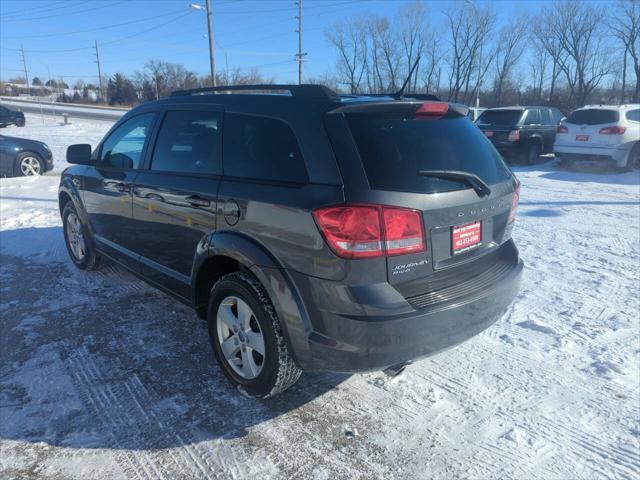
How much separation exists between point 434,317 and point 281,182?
3.54 feet

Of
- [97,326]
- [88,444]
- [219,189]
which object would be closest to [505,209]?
[219,189]

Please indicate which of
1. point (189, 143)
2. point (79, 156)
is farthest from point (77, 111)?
point (189, 143)

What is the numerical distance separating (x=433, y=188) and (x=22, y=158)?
38.1ft

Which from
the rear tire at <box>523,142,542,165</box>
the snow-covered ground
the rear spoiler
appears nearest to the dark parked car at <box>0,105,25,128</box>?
the rear tire at <box>523,142,542,165</box>

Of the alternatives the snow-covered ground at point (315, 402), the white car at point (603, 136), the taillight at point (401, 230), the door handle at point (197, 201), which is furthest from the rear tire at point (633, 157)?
the door handle at point (197, 201)

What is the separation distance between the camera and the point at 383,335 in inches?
89.5

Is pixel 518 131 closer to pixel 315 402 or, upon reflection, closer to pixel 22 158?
pixel 315 402

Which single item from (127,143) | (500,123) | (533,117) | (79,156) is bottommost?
(79,156)

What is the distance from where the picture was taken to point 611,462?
Answer: 236cm

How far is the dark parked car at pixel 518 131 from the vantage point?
13461mm

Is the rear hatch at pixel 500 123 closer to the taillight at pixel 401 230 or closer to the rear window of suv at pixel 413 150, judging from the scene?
the rear window of suv at pixel 413 150

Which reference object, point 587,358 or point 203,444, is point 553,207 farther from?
point 203,444

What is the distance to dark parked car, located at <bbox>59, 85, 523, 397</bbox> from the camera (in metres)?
2.26

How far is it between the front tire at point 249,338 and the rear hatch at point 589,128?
11.9m
